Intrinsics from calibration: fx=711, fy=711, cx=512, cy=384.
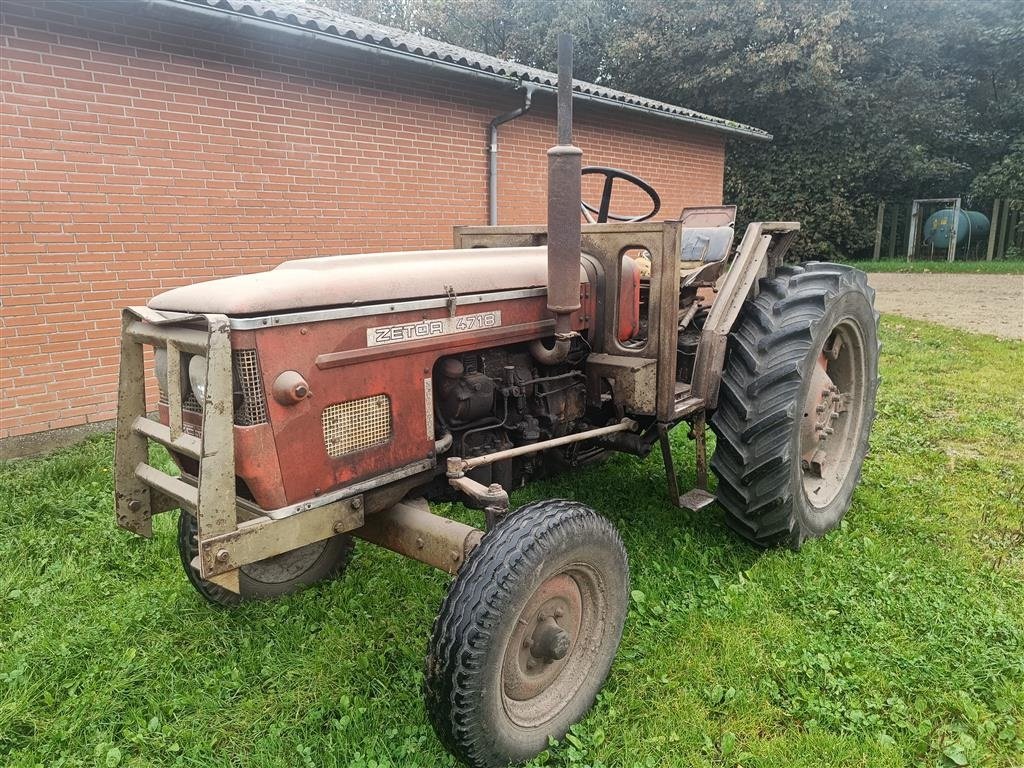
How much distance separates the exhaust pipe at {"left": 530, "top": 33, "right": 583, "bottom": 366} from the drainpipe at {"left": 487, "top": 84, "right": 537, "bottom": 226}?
5.27 m

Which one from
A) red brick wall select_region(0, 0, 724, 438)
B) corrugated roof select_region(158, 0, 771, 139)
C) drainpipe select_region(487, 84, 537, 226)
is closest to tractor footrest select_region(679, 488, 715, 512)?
corrugated roof select_region(158, 0, 771, 139)

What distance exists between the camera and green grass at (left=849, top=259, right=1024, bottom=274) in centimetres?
1617

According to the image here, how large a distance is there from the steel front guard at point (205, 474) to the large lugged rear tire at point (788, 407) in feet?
5.49

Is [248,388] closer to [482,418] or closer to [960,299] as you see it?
[482,418]

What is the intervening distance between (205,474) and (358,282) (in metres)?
0.68

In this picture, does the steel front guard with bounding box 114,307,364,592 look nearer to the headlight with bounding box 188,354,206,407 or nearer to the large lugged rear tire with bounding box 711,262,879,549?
the headlight with bounding box 188,354,206,407

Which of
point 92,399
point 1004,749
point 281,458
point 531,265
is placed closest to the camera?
point 281,458

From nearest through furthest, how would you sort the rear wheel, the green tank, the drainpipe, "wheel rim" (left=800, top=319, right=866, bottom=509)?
the rear wheel → "wheel rim" (left=800, top=319, right=866, bottom=509) → the drainpipe → the green tank

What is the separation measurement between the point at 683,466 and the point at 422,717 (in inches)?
97.5

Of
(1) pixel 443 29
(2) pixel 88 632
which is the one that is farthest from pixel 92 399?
(1) pixel 443 29

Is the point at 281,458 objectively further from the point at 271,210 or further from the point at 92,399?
the point at 271,210

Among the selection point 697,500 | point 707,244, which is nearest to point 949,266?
point 707,244

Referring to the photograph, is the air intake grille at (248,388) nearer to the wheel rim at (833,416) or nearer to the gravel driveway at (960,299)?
the wheel rim at (833,416)

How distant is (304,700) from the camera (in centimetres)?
239
